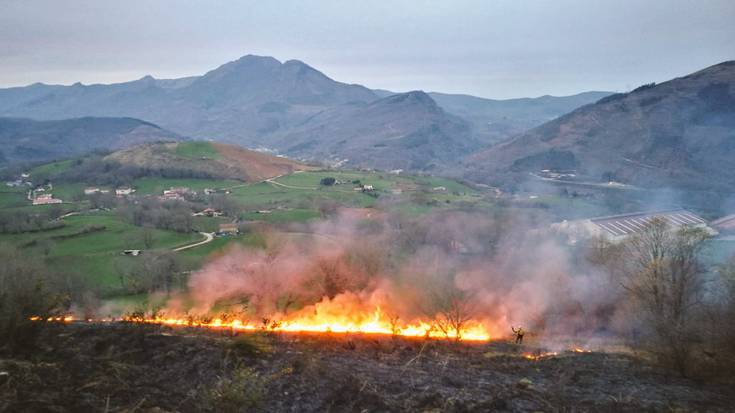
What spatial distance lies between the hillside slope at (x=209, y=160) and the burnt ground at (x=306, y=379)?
93.3 m

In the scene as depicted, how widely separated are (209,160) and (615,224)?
9292 cm

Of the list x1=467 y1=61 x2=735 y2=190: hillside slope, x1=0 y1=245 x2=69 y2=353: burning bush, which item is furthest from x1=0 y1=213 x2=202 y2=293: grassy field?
x1=467 y1=61 x2=735 y2=190: hillside slope

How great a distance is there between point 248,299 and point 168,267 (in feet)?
46.1

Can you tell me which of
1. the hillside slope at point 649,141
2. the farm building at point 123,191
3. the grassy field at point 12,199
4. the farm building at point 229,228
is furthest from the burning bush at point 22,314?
the hillside slope at point 649,141

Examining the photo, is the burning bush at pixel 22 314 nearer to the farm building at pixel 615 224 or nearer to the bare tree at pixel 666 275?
the bare tree at pixel 666 275

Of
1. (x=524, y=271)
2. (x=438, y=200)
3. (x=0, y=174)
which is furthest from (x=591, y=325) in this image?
(x=0, y=174)

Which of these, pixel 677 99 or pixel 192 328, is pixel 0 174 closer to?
pixel 192 328

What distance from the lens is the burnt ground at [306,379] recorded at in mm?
11766

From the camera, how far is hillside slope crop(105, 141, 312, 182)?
358 feet

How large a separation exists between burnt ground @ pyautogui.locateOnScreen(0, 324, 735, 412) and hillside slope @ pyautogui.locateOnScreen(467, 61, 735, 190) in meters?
77.6

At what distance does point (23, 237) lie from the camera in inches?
2090

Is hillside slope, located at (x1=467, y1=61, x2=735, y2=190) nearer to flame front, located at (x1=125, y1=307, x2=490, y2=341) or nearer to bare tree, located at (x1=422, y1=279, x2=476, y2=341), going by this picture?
bare tree, located at (x1=422, y1=279, x2=476, y2=341)

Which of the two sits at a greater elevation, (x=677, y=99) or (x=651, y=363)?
(x=677, y=99)

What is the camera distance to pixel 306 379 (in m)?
14.8
